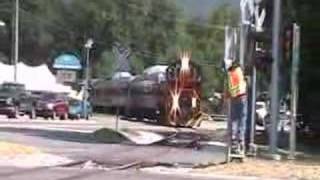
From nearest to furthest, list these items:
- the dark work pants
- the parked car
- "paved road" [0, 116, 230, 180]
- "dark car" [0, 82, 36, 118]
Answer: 1. "paved road" [0, 116, 230, 180]
2. the dark work pants
3. "dark car" [0, 82, 36, 118]
4. the parked car

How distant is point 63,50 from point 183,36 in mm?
15703

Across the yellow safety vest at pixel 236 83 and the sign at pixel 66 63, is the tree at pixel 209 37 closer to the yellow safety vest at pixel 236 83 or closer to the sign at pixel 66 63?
the sign at pixel 66 63

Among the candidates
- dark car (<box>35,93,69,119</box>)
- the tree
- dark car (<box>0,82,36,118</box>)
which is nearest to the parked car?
dark car (<box>35,93,69,119</box>)

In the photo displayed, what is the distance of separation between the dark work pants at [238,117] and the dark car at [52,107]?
34275 millimetres

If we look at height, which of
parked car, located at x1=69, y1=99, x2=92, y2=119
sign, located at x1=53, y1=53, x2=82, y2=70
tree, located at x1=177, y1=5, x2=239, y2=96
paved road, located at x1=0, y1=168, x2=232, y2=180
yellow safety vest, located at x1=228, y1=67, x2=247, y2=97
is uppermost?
tree, located at x1=177, y1=5, x2=239, y2=96

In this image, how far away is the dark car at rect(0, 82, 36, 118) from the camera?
5325 centimetres

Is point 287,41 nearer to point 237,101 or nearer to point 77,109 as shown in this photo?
point 237,101

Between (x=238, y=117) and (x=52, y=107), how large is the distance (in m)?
34.6

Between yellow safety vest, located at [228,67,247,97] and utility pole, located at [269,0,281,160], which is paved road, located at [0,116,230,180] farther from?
yellow safety vest, located at [228,67,247,97]

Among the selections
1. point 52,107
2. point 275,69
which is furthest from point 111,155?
point 52,107

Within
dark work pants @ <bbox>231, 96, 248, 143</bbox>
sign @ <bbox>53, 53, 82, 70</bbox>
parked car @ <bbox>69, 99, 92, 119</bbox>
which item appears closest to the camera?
dark work pants @ <bbox>231, 96, 248, 143</bbox>

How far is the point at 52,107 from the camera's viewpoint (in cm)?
5412

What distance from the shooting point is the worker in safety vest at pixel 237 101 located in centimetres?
2028

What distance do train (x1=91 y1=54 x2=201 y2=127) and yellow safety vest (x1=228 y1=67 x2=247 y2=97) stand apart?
78.1 feet
